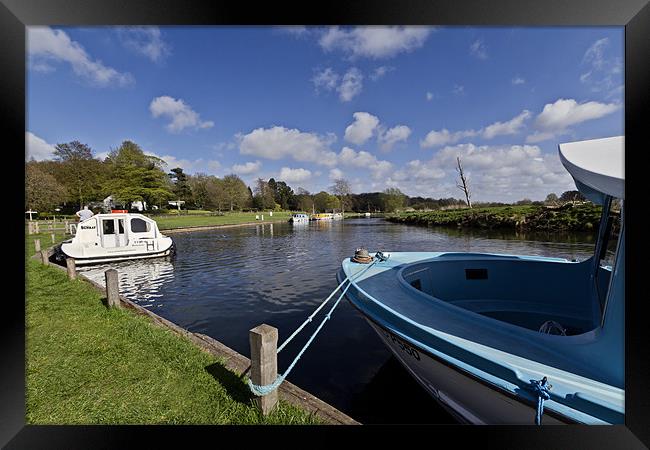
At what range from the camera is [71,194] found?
129ft

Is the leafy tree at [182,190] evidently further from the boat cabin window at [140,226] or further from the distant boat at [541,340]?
the distant boat at [541,340]

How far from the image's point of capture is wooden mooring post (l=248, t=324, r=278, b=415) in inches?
101

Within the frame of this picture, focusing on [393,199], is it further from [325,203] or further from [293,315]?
[293,315]

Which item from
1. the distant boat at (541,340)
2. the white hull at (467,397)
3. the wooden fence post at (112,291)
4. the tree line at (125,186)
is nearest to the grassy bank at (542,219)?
the tree line at (125,186)

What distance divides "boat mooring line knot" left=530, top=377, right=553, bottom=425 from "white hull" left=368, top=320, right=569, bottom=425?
0.08m

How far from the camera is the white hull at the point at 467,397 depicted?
212 centimetres

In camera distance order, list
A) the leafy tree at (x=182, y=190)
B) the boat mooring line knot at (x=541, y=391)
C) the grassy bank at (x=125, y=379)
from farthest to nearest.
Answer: the leafy tree at (x=182, y=190) < the grassy bank at (x=125, y=379) < the boat mooring line knot at (x=541, y=391)

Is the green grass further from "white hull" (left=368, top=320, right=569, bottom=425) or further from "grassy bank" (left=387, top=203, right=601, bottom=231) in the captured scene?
"white hull" (left=368, top=320, right=569, bottom=425)

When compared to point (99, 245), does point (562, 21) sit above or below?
above

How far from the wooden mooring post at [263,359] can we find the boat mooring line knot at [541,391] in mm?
2081

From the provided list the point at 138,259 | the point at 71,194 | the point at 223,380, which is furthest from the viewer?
the point at 71,194

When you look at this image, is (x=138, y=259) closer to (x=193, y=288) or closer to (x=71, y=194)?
(x=193, y=288)
